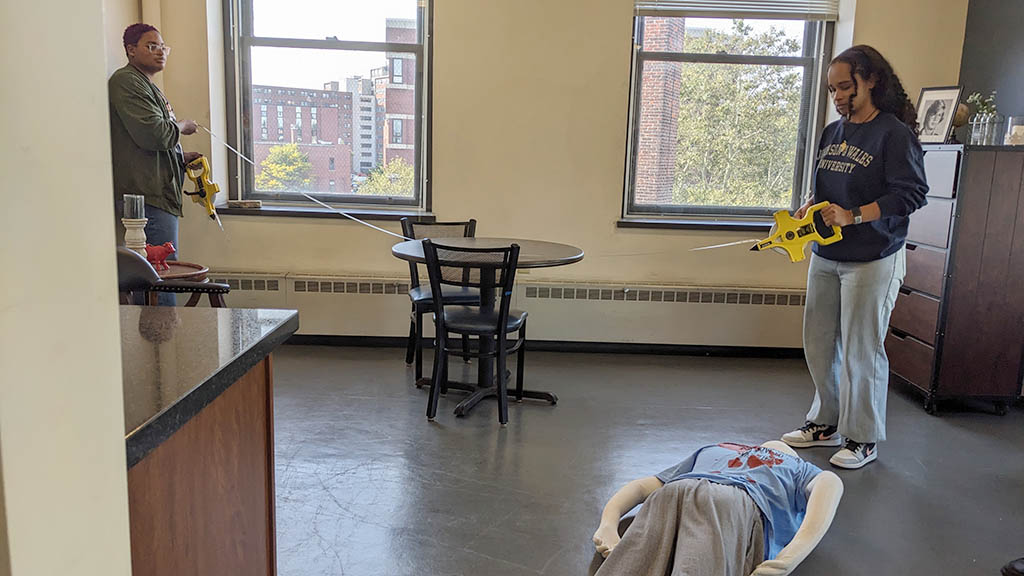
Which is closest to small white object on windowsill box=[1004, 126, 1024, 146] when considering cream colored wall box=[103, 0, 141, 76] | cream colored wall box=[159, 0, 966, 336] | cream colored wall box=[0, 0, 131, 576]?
cream colored wall box=[159, 0, 966, 336]

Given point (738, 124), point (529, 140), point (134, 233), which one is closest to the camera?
point (134, 233)

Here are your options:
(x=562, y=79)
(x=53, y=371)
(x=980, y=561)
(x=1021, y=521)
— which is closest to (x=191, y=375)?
(x=53, y=371)

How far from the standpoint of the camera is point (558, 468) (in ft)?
8.85

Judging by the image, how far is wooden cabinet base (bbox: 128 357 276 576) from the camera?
896 millimetres

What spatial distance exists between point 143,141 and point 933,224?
3.50 metres

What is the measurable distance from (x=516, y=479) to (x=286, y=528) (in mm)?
780

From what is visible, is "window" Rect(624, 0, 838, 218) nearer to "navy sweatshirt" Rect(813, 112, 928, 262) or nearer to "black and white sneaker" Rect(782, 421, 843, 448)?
"navy sweatshirt" Rect(813, 112, 928, 262)

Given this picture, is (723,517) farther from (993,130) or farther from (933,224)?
(993,130)

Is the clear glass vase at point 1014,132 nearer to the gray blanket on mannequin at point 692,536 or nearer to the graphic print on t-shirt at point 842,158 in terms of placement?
the graphic print on t-shirt at point 842,158

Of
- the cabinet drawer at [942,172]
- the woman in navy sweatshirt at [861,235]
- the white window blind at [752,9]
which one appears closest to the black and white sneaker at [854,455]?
the woman in navy sweatshirt at [861,235]

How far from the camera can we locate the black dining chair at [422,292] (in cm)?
352

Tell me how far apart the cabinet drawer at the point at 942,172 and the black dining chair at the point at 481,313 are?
193 centimetres

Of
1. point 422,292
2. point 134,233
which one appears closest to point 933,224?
point 422,292

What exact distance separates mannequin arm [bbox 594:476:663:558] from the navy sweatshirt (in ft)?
3.74
